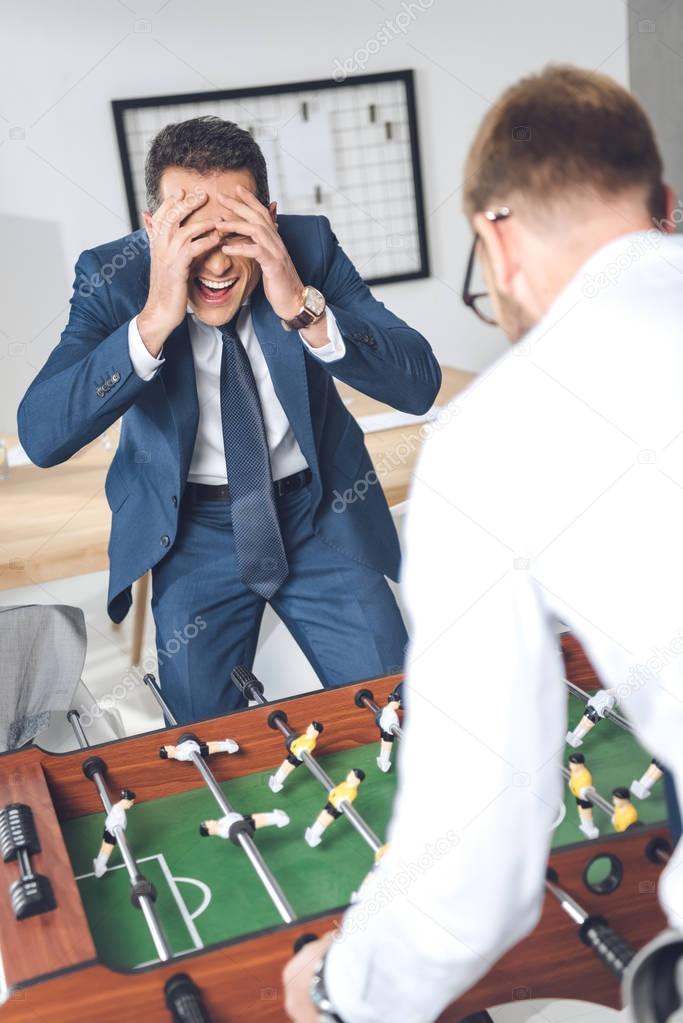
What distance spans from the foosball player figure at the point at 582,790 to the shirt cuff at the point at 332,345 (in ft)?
3.05

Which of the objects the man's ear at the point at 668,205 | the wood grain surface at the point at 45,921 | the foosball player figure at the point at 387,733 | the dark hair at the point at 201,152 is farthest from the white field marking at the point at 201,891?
the dark hair at the point at 201,152

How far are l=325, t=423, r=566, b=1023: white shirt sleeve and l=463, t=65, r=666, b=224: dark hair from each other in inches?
9.2

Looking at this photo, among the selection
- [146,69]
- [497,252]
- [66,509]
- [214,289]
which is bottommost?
[66,509]

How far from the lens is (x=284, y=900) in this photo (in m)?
1.24

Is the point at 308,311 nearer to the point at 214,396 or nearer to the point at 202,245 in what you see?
the point at 202,245

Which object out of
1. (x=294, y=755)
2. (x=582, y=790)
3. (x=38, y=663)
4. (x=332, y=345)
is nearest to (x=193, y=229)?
(x=332, y=345)

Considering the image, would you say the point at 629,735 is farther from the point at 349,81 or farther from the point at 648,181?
the point at 349,81

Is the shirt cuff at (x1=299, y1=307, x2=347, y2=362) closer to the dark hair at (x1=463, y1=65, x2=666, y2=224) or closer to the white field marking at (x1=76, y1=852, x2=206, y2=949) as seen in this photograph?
the white field marking at (x1=76, y1=852, x2=206, y2=949)

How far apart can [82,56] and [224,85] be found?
0.62 m

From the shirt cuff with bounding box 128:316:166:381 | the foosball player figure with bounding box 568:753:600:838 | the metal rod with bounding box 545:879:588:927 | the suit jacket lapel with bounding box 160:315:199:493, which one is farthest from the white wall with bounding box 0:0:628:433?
the metal rod with bounding box 545:879:588:927

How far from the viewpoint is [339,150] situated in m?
5.24

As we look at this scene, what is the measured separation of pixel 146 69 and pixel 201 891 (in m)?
4.24

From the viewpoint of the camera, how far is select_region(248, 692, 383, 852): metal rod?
4.43 ft

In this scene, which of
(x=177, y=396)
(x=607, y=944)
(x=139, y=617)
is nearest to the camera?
(x=607, y=944)
